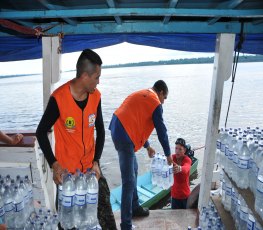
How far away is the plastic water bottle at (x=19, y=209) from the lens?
3490 millimetres

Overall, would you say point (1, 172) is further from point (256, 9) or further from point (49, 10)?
point (256, 9)

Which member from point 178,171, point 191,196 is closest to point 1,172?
point 178,171

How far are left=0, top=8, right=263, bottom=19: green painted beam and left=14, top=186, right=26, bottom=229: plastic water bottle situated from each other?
2169mm

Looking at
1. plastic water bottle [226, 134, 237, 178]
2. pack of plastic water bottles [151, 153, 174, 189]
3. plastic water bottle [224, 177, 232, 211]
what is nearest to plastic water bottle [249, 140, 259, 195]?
plastic water bottle [226, 134, 237, 178]

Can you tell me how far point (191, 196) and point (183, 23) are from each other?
10.7 feet

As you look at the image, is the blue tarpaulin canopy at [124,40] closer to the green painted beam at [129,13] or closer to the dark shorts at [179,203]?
the green painted beam at [129,13]

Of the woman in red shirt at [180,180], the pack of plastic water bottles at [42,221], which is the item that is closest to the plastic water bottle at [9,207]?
the pack of plastic water bottles at [42,221]

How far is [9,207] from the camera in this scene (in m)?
3.49

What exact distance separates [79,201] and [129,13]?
2.30 m

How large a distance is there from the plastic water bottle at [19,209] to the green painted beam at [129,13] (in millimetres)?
2169

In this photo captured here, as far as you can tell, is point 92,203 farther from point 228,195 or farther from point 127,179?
point 228,195

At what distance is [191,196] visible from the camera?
5.47 meters

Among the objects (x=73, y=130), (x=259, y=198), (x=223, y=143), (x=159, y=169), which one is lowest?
(x=159, y=169)

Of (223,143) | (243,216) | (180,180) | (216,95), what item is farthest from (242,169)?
(180,180)
